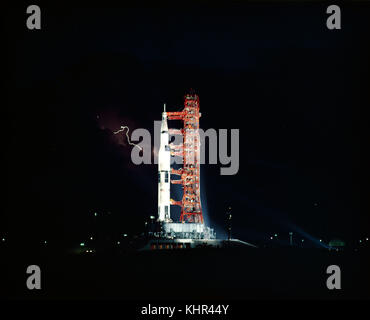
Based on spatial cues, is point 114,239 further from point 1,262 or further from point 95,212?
point 1,262

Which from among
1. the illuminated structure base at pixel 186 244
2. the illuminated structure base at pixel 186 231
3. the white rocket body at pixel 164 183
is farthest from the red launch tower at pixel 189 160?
the illuminated structure base at pixel 186 244

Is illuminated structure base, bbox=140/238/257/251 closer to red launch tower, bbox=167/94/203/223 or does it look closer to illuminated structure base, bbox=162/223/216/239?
illuminated structure base, bbox=162/223/216/239

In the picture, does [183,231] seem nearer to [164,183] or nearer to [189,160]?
[164,183]

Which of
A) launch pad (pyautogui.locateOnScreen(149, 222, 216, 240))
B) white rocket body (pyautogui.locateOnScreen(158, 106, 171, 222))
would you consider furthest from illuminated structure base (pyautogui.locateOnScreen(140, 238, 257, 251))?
white rocket body (pyautogui.locateOnScreen(158, 106, 171, 222))

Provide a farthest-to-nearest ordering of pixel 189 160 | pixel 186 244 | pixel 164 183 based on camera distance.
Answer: pixel 164 183 < pixel 189 160 < pixel 186 244

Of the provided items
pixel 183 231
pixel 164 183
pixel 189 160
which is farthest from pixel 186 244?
pixel 164 183

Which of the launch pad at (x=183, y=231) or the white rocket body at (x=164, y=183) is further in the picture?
the white rocket body at (x=164, y=183)

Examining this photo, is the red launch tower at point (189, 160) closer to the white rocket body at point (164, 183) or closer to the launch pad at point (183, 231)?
the white rocket body at point (164, 183)

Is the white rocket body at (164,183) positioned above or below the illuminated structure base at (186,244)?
above

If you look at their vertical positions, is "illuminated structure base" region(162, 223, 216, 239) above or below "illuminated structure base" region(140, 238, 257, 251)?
above
